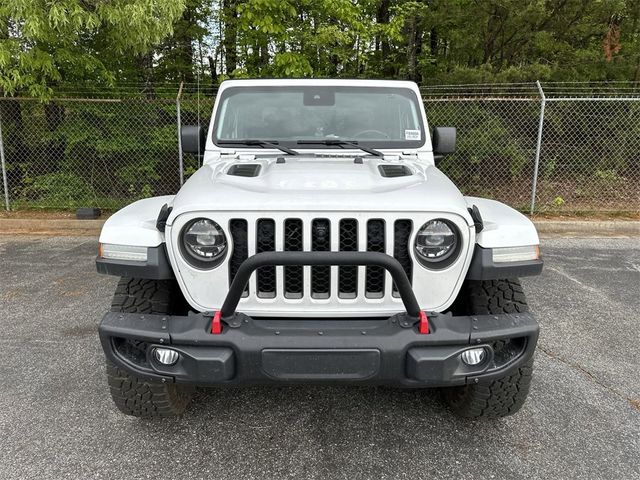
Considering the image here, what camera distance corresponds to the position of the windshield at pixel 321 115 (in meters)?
3.52

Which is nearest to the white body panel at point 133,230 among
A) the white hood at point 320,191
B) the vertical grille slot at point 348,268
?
the white hood at point 320,191

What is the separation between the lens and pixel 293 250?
223cm

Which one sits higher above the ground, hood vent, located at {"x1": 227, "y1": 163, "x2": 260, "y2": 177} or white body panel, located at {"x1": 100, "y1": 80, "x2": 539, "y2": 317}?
hood vent, located at {"x1": 227, "y1": 163, "x2": 260, "y2": 177}

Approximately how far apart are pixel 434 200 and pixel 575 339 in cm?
233

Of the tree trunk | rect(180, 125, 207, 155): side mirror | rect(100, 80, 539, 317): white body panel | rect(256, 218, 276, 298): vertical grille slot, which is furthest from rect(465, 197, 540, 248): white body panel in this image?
the tree trunk

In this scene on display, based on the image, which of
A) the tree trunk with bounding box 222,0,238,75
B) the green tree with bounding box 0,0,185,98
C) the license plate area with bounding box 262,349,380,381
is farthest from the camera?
the tree trunk with bounding box 222,0,238,75

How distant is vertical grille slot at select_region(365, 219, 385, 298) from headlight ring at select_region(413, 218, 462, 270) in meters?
0.16

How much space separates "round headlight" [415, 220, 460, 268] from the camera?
221cm

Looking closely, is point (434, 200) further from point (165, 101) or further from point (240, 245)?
point (165, 101)

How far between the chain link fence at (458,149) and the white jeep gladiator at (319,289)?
18.4 feet

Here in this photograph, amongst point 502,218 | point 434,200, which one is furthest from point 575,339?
point 434,200

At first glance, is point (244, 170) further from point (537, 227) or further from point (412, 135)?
point (537, 227)

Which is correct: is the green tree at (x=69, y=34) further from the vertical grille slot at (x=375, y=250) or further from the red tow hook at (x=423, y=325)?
the red tow hook at (x=423, y=325)

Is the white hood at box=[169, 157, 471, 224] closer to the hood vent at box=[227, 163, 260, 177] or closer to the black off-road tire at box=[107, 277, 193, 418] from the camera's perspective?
the hood vent at box=[227, 163, 260, 177]
